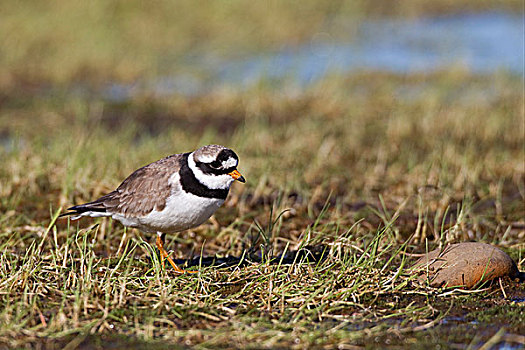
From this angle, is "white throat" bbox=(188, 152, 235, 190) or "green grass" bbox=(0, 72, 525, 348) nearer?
"green grass" bbox=(0, 72, 525, 348)

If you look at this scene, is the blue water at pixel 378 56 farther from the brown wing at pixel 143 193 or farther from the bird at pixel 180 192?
the bird at pixel 180 192

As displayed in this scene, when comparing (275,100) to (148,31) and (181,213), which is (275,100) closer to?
(148,31)

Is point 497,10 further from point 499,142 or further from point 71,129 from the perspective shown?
point 71,129

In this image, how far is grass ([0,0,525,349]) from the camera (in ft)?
15.8

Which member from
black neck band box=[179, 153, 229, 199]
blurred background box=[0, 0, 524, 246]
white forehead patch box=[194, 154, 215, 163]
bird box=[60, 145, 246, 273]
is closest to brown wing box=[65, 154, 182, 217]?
bird box=[60, 145, 246, 273]

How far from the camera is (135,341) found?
14.8 feet

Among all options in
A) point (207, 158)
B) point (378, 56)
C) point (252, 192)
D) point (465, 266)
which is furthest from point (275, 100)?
point (465, 266)

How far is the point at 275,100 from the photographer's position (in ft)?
37.7

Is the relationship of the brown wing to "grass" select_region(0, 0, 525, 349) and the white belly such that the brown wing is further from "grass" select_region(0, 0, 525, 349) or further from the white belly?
"grass" select_region(0, 0, 525, 349)

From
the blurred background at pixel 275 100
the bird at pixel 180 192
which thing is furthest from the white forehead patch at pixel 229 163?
the blurred background at pixel 275 100

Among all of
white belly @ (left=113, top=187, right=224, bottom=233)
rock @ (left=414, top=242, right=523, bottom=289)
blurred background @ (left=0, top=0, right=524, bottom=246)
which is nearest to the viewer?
white belly @ (left=113, top=187, right=224, bottom=233)

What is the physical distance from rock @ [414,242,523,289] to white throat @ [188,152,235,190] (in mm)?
1463

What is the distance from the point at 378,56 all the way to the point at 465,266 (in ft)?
33.8

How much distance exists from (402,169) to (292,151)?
130 cm
